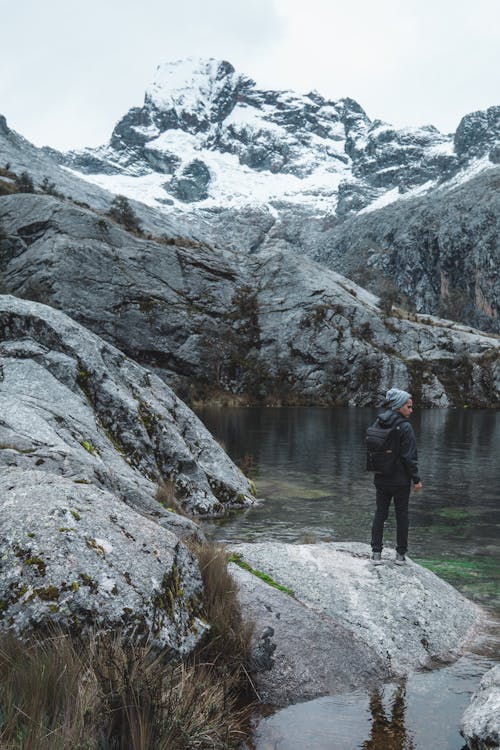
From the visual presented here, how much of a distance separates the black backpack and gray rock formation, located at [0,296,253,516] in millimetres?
4024

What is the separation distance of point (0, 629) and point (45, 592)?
483mm

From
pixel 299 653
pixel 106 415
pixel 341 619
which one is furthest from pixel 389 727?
pixel 106 415

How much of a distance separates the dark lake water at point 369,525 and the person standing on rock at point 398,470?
218 centimetres

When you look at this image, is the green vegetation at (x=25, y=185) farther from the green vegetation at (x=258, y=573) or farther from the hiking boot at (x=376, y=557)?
the hiking boot at (x=376, y=557)

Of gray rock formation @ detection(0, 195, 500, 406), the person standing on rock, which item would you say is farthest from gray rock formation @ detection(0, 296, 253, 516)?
gray rock formation @ detection(0, 195, 500, 406)

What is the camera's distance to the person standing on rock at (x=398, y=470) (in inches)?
391

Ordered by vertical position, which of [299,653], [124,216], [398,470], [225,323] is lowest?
[299,653]

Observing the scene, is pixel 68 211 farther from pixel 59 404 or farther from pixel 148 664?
pixel 148 664

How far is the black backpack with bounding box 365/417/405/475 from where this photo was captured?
9922mm

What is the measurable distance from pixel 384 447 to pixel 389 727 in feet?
15.0

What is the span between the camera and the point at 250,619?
24.3 feet

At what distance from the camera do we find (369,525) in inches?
659

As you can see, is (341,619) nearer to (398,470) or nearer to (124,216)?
(398,470)

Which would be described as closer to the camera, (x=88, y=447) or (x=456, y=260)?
(x=88, y=447)
